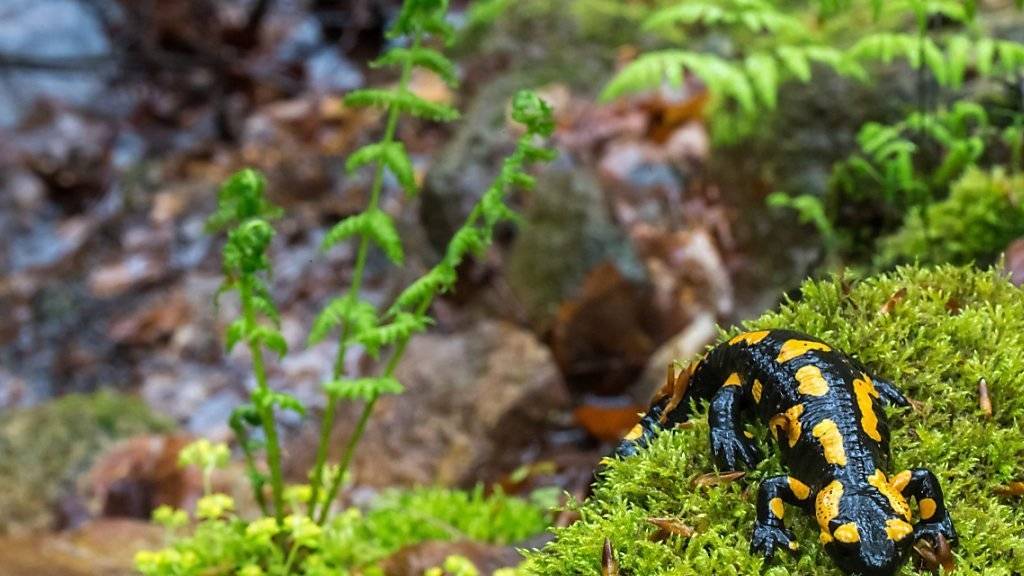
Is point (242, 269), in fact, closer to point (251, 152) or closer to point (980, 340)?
point (980, 340)

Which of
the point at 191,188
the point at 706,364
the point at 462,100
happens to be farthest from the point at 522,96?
the point at 191,188

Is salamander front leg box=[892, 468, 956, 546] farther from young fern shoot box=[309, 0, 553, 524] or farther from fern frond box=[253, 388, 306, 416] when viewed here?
fern frond box=[253, 388, 306, 416]

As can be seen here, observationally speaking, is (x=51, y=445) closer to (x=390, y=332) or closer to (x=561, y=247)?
(x=561, y=247)

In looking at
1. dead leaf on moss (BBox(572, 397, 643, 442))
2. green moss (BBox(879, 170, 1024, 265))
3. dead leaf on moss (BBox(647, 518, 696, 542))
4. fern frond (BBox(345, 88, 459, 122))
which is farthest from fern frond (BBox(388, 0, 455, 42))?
dead leaf on moss (BBox(572, 397, 643, 442))

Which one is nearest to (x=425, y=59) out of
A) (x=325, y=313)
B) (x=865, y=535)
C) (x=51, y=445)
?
(x=325, y=313)

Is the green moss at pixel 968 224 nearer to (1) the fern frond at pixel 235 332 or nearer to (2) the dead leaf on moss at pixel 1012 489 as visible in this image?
(2) the dead leaf on moss at pixel 1012 489

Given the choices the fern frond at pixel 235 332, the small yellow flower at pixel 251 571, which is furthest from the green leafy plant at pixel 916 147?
the small yellow flower at pixel 251 571
